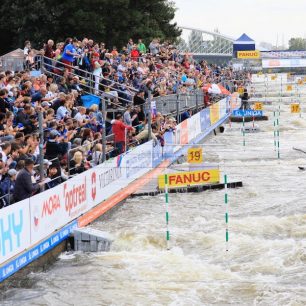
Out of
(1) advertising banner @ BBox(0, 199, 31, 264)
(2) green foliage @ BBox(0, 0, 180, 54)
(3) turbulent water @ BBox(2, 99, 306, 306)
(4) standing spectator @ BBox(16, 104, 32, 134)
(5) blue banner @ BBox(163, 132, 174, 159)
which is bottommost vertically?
(3) turbulent water @ BBox(2, 99, 306, 306)

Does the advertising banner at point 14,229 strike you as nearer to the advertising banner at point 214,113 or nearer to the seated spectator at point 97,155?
the seated spectator at point 97,155

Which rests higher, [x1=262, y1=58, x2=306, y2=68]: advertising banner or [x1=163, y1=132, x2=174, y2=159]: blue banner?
[x1=262, y1=58, x2=306, y2=68]: advertising banner

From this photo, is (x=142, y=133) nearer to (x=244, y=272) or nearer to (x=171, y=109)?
(x=171, y=109)

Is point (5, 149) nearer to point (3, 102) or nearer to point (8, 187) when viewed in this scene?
point (8, 187)

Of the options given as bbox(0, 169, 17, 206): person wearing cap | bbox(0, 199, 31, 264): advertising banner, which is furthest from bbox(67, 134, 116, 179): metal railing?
bbox(0, 199, 31, 264): advertising banner

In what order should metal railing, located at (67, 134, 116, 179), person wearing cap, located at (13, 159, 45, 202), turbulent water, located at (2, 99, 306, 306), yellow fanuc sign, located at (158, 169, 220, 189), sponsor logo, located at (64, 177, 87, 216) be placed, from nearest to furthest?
turbulent water, located at (2, 99, 306, 306), person wearing cap, located at (13, 159, 45, 202), sponsor logo, located at (64, 177, 87, 216), metal railing, located at (67, 134, 116, 179), yellow fanuc sign, located at (158, 169, 220, 189)

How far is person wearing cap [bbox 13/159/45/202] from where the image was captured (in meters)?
13.8

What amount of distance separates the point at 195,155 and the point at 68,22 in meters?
28.1

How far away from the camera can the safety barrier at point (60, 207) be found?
13172mm

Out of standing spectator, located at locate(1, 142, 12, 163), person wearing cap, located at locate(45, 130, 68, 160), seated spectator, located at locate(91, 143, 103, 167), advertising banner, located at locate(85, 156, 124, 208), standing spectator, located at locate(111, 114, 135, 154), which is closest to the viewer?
standing spectator, located at locate(1, 142, 12, 163)

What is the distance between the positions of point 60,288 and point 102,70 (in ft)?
52.6

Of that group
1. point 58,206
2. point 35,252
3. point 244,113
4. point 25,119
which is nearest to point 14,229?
point 35,252

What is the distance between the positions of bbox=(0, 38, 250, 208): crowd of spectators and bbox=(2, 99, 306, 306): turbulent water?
1.67 metres

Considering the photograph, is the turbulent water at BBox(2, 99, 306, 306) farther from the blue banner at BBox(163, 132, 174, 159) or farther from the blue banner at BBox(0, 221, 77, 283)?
the blue banner at BBox(163, 132, 174, 159)
